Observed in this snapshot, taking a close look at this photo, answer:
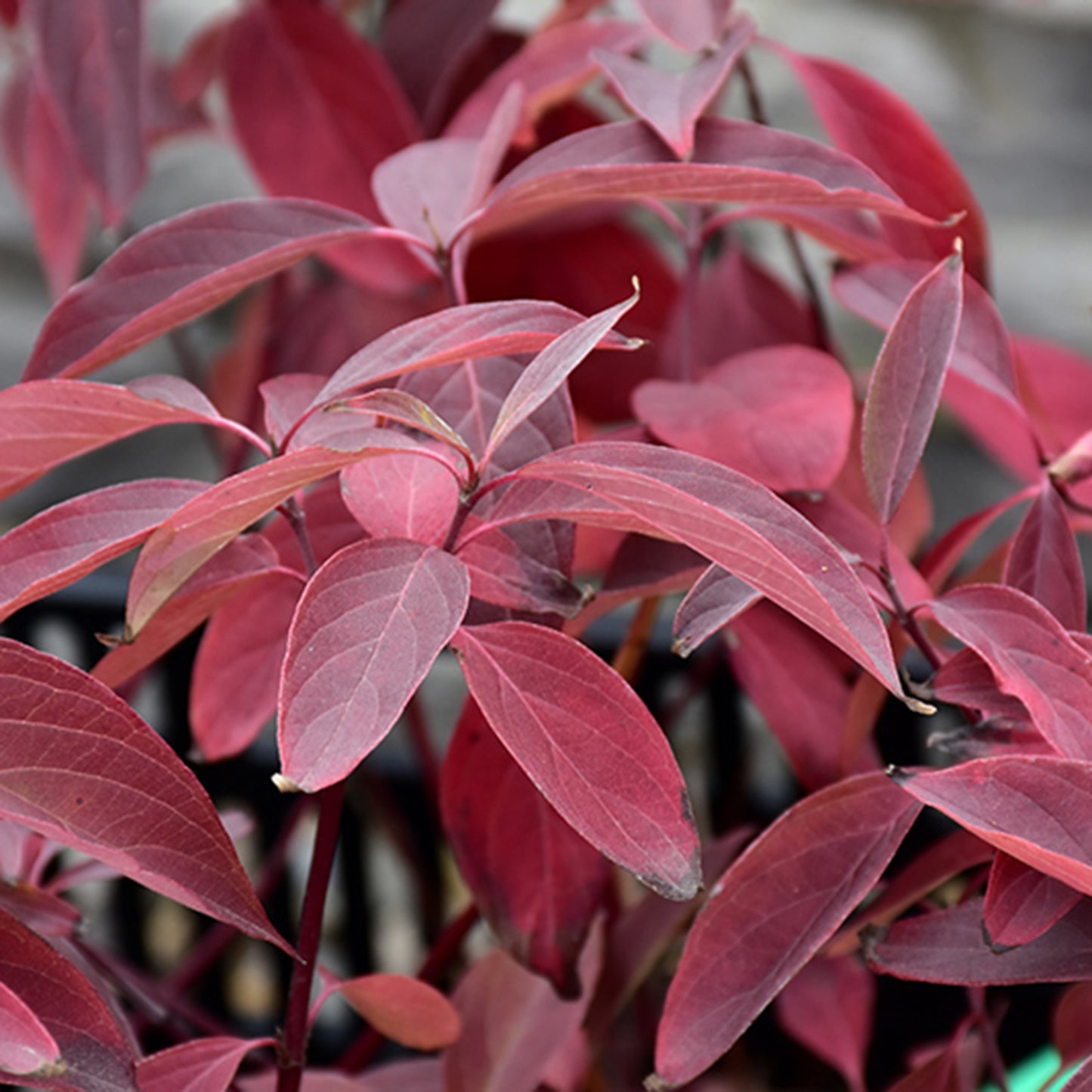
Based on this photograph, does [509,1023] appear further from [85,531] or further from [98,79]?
[98,79]

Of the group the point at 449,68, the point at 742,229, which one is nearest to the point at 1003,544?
the point at 449,68

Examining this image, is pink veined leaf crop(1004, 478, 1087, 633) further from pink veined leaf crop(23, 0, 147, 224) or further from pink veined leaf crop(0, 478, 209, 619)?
pink veined leaf crop(23, 0, 147, 224)

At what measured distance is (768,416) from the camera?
1.11ft

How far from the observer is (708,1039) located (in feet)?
0.84

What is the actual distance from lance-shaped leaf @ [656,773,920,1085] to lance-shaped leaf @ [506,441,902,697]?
62 millimetres

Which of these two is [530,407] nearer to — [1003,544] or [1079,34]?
[1003,544]

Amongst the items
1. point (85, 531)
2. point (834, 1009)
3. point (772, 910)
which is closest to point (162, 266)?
point (85, 531)

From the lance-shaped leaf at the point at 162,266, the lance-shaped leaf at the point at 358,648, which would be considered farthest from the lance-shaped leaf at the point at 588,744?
the lance-shaped leaf at the point at 162,266

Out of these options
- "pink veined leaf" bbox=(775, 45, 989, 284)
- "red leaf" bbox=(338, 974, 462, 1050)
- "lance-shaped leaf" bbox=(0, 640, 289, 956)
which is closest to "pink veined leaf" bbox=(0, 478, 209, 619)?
"lance-shaped leaf" bbox=(0, 640, 289, 956)

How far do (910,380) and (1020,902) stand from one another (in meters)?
0.11

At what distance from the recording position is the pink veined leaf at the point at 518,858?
33 centimetres

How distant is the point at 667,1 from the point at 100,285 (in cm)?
19

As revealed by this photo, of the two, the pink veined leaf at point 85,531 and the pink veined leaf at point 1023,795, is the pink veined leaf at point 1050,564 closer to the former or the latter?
the pink veined leaf at point 1023,795

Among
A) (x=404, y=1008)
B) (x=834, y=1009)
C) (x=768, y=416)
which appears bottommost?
(x=834, y=1009)
